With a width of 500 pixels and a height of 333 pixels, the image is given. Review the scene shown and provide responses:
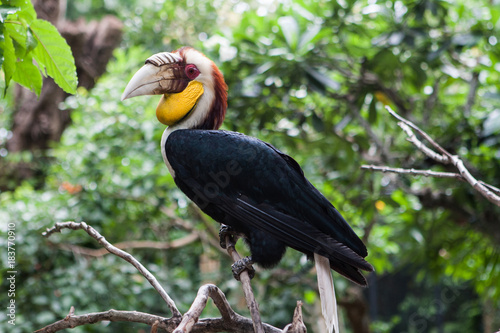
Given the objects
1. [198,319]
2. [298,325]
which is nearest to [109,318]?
[198,319]

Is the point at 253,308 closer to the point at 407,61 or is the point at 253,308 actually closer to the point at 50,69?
the point at 50,69

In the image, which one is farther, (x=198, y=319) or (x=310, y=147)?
(x=310, y=147)

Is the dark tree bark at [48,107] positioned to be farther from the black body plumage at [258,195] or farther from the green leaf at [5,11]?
the green leaf at [5,11]

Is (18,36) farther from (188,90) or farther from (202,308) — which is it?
(202,308)

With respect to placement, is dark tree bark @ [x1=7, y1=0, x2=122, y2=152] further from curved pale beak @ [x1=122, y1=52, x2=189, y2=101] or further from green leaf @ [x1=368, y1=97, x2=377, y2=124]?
curved pale beak @ [x1=122, y1=52, x2=189, y2=101]

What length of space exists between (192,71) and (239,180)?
0.32 metres

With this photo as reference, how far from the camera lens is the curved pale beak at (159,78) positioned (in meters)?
1.19

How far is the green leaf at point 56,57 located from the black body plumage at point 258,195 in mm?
362

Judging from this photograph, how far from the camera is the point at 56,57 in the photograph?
1.00 meters

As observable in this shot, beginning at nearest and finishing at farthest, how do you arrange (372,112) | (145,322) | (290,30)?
(145,322) → (290,30) → (372,112)

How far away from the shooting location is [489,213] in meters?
2.28

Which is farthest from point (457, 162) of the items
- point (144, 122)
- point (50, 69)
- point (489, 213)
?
point (144, 122)

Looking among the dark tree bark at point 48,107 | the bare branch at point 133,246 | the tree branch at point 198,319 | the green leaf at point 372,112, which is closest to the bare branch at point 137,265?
the tree branch at point 198,319

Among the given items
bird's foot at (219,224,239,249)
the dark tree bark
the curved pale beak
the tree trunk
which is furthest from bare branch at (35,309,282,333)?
the dark tree bark
